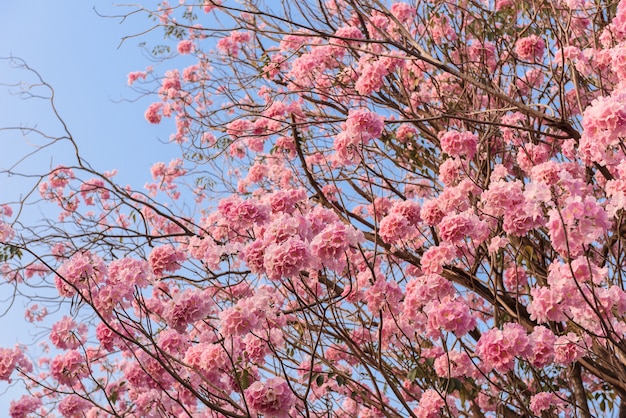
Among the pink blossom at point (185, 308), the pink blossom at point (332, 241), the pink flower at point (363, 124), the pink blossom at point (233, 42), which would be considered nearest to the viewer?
the pink blossom at point (332, 241)

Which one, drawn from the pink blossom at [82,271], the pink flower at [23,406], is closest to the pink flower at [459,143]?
the pink blossom at [82,271]

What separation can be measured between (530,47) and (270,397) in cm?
360

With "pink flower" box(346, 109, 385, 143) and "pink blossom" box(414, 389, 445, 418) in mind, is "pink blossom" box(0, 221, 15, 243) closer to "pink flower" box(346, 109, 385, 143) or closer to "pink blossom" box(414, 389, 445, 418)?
"pink flower" box(346, 109, 385, 143)

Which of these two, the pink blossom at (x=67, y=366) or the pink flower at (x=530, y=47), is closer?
the pink blossom at (x=67, y=366)

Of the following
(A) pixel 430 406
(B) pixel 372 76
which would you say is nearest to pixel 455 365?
(A) pixel 430 406

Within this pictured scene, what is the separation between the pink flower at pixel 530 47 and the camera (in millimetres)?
4992

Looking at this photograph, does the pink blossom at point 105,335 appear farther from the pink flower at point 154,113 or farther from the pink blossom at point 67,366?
the pink flower at point 154,113

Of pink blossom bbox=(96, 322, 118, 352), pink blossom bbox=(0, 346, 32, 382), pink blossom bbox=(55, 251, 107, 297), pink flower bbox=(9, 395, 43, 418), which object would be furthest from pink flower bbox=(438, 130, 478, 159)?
pink flower bbox=(9, 395, 43, 418)

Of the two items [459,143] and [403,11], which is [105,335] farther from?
[403,11]

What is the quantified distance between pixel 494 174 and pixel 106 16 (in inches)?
116

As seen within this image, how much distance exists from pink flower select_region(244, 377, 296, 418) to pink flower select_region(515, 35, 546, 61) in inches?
137

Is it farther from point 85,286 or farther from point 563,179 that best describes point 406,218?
point 85,286

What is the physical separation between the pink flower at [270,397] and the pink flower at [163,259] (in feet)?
3.64

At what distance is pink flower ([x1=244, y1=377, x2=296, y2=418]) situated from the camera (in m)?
2.76
